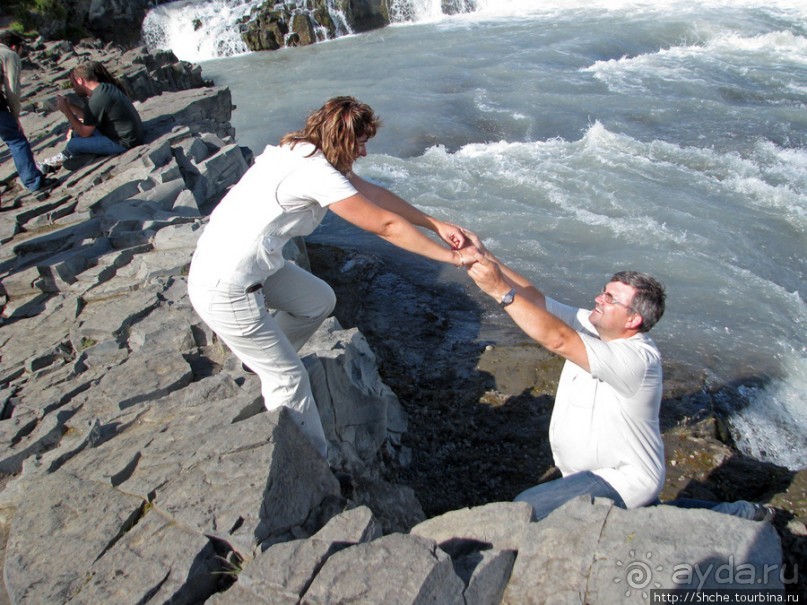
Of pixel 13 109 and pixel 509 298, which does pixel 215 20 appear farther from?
pixel 509 298

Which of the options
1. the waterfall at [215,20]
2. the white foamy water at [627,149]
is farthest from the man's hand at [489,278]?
the waterfall at [215,20]

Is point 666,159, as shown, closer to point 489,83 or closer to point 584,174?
point 584,174

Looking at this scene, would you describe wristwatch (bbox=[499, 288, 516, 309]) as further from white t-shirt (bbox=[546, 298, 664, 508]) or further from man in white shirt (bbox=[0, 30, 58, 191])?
man in white shirt (bbox=[0, 30, 58, 191])

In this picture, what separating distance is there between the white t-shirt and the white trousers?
137 cm

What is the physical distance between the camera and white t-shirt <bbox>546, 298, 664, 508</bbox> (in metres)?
3.25

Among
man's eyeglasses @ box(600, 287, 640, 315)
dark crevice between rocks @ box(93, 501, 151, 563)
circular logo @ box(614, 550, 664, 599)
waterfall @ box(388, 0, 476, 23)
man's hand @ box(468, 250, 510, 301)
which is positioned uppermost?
man's hand @ box(468, 250, 510, 301)

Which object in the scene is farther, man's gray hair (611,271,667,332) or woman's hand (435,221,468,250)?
woman's hand (435,221,468,250)

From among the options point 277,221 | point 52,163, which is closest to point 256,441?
point 277,221

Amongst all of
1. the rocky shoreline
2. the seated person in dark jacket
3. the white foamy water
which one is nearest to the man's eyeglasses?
the rocky shoreline

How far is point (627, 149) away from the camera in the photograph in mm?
12156

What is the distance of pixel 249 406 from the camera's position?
398cm

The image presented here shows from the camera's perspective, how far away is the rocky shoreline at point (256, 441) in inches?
114

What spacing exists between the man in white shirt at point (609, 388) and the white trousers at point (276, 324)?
1.01 m

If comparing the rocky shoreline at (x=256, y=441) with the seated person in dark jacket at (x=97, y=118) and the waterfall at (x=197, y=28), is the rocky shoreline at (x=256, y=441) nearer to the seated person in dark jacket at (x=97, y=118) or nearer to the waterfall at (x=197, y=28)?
the seated person in dark jacket at (x=97, y=118)
